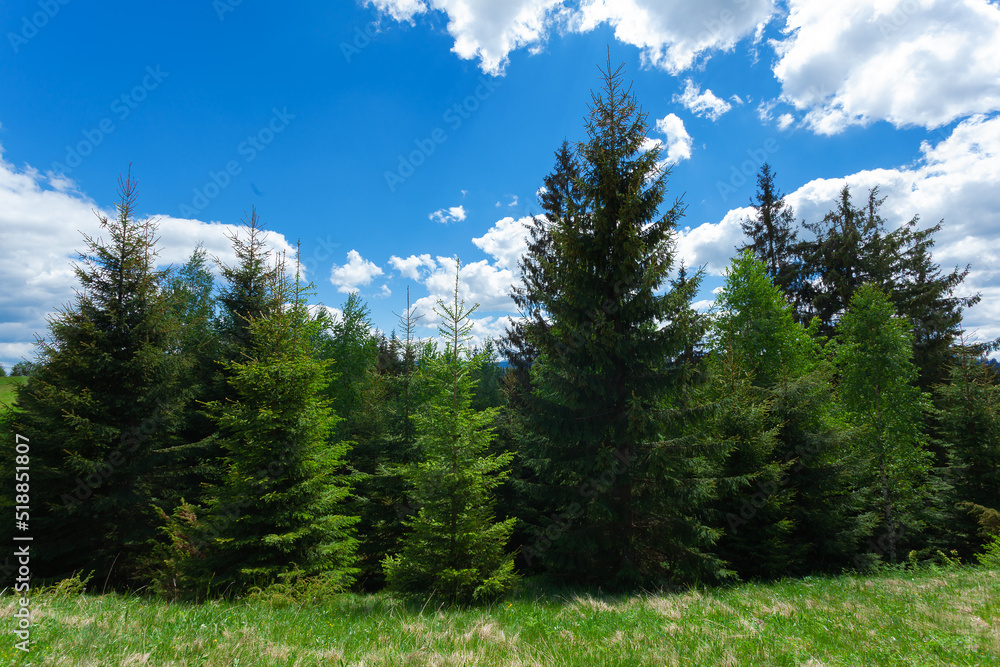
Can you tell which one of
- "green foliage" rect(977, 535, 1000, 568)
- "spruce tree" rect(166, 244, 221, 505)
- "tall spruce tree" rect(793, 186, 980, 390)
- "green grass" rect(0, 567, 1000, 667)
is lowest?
"green foliage" rect(977, 535, 1000, 568)

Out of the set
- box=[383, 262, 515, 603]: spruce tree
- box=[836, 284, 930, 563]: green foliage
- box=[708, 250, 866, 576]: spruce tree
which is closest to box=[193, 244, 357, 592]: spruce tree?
box=[383, 262, 515, 603]: spruce tree

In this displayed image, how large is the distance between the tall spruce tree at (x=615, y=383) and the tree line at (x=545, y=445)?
6 cm

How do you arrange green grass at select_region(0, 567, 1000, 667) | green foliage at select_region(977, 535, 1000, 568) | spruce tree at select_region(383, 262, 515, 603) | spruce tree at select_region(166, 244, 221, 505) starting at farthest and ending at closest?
spruce tree at select_region(166, 244, 221, 505) < green foliage at select_region(977, 535, 1000, 568) < spruce tree at select_region(383, 262, 515, 603) < green grass at select_region(0, 567, 1000, 667)

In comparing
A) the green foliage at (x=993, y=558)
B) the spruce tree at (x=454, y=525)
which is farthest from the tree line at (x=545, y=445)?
the green foliage at (x=993, y=558)

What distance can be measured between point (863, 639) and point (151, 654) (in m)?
7.96

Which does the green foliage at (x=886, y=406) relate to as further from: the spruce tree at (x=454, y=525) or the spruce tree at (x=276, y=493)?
the spruce tree at (x=276, y=493)

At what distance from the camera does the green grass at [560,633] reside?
432cm

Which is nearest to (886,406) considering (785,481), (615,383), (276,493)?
(785,481)

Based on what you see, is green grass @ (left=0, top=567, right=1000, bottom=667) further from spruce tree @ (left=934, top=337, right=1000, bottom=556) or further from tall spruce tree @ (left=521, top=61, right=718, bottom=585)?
spruce tree @ (left=934, top=337, right=1000, bottom=556)

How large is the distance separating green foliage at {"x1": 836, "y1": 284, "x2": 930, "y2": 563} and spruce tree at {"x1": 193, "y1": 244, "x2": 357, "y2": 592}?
1967 cm

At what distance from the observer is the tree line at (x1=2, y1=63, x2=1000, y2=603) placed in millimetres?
10227

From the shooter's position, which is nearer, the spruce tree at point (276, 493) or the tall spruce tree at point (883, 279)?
the spruce tree at point (276, 493)

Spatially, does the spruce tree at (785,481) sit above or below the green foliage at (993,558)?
above

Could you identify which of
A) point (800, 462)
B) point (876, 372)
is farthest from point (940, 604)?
point (876, 372)
